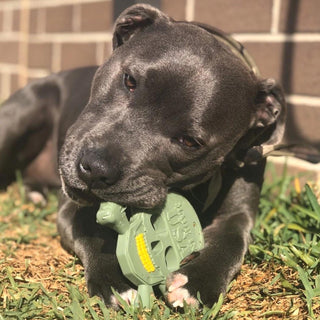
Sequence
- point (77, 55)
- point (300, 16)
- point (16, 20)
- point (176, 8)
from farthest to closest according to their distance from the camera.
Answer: point (16, 20)
point (77, 55)
point (176, 8)
point (300, 16)

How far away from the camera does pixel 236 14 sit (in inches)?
187

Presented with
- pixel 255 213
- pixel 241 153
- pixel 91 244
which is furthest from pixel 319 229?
pixel 91 244

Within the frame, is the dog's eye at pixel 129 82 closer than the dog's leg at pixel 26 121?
Yes

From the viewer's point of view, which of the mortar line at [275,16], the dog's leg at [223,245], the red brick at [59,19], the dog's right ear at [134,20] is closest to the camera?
the dog's leg at [223,245]

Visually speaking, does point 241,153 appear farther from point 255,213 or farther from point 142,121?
point 142,121

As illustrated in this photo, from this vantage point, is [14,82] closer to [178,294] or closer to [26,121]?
[26,121]

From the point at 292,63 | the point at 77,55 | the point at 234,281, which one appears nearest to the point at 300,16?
the point at 292,63

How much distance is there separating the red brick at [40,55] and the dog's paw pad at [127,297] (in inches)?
170

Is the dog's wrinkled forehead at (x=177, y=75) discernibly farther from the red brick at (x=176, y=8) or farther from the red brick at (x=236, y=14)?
the red brick at (x=176, y=8)

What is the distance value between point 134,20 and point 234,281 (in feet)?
5.01

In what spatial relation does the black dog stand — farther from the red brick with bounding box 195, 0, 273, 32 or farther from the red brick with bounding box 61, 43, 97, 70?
the red brick with bounding box 61, 43, 97, 70

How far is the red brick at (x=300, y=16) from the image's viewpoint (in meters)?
4.20

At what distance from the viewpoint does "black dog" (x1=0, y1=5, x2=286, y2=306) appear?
285 centimetres

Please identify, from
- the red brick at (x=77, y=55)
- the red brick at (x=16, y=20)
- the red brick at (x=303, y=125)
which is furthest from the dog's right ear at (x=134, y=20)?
the red brick at (x=16, y=20)
